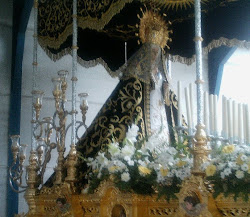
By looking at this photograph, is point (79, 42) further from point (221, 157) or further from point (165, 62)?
point (221, 157)

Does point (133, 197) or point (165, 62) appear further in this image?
point (165, 62)

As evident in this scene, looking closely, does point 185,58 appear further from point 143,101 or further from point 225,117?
point 225,117

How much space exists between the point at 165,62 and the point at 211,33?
51 cm

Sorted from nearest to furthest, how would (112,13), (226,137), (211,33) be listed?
1. (226,137)
2. (112,13)
3. (211,33)

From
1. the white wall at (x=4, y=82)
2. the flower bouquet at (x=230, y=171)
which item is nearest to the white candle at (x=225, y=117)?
the flower bouquet at (x=230, y=171)

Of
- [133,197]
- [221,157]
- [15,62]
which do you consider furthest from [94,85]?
[221,157]

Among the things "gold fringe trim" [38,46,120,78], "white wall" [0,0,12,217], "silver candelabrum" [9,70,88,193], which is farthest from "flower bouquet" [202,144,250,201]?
"white wall" [0,0,12,217]

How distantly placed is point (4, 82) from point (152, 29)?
236cm

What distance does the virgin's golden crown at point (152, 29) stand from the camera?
201 inches

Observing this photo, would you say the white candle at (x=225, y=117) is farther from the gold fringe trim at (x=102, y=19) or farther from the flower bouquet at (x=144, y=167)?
the gold fringe trim at (x=102, y=19)

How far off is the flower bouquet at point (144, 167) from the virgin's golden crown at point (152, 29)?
1.08 m

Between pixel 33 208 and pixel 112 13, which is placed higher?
pixel 112 13

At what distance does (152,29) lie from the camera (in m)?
5.13

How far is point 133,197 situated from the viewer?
404 centimetres
